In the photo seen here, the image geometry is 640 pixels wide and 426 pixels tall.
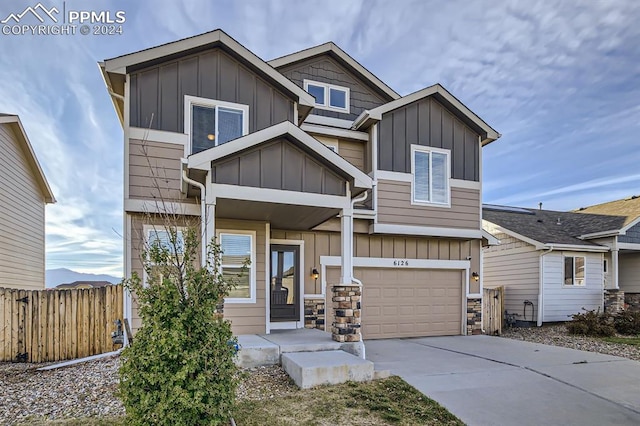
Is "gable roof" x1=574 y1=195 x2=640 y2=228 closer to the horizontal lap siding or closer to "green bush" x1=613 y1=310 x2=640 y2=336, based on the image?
the horizontal lap siding

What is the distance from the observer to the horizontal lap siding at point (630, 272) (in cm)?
1592

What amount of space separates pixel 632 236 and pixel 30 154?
21.6 meters

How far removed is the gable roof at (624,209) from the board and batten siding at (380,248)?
7700mm

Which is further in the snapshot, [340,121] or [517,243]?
[517,243]

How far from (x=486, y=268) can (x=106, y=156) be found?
14.3 metres

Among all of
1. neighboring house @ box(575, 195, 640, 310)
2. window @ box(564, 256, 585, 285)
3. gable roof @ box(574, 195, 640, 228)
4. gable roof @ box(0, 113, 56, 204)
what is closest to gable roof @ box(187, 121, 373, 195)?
gable roof @ box(0, 113, 56, 204)

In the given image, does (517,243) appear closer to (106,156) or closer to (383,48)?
(383,48)

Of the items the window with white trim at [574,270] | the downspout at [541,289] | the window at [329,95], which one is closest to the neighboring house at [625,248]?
the window with white trim at [574,270]

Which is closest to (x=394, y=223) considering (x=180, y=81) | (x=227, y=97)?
(x=227, y=97)

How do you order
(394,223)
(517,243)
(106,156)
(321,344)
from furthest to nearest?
(517,243)
(106,156)
(394,223)
(321,344)

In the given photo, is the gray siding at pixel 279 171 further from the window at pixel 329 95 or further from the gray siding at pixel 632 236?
the gray siding at pixel 632 236

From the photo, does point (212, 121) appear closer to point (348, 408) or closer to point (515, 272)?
point (348, 408)

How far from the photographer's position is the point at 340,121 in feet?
34.8

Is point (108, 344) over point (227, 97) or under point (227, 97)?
under
